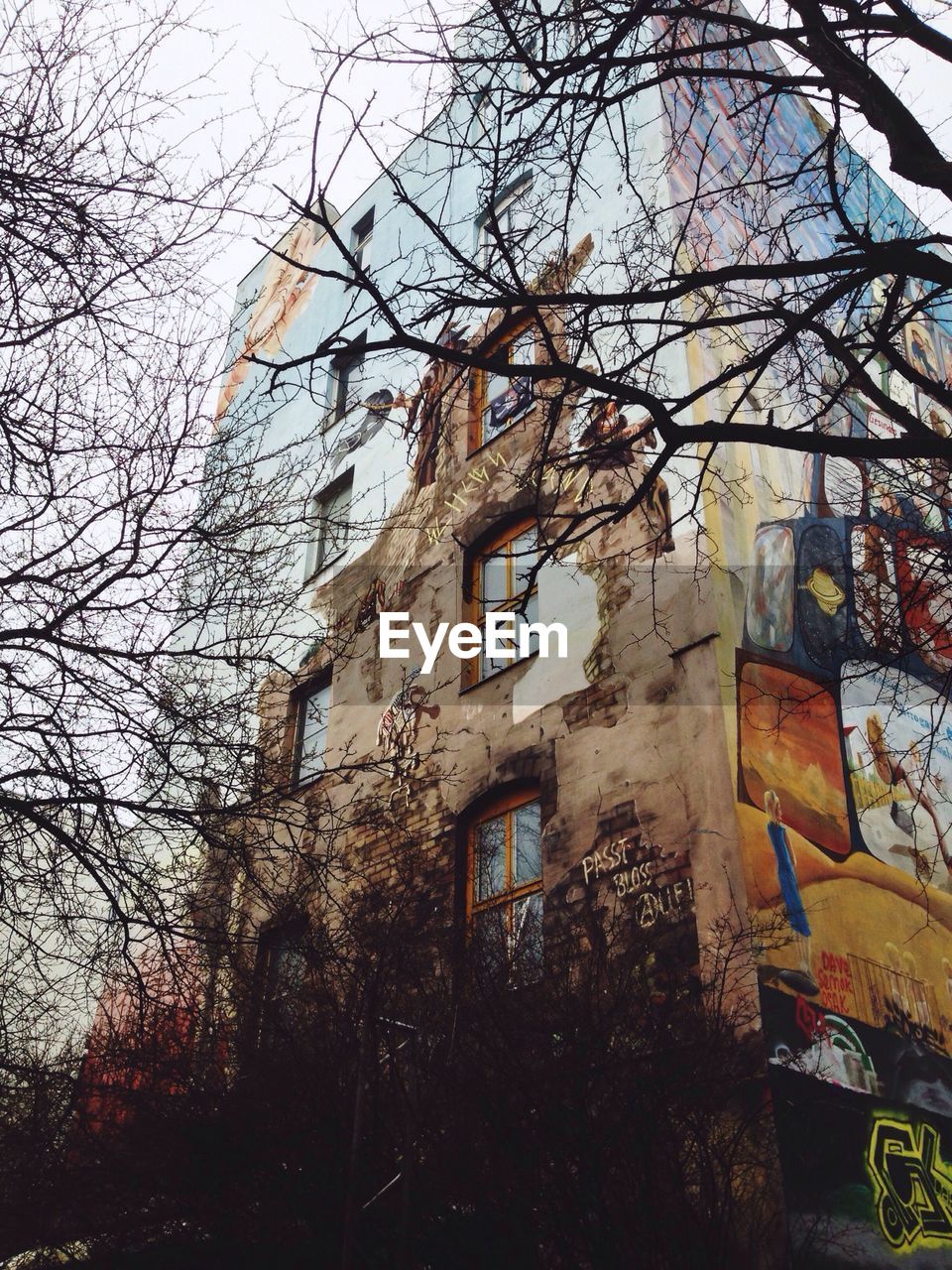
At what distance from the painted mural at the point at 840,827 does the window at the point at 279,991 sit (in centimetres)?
304

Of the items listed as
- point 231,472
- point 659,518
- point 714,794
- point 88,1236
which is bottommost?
point 88,1236

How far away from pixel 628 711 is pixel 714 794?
1167 millimetres

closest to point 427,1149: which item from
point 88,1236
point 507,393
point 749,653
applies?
point 88,1236

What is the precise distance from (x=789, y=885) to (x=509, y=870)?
2560 millimetres

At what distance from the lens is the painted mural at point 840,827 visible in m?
6.75

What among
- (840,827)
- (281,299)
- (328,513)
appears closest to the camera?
(840,827)

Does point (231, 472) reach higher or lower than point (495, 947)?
higher

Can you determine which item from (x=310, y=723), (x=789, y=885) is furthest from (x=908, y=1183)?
(x=310, y=723)

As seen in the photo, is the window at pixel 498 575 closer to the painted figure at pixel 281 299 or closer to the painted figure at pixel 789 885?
the painted figure at pixel 789 885

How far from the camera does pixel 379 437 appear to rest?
15.3 metres

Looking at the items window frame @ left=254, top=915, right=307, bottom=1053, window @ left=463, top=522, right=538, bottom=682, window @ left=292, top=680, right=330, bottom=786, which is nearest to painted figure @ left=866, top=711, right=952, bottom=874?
window @ left=463, top=522, right=538, bottom=682

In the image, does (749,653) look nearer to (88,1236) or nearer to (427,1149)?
(427,1149)

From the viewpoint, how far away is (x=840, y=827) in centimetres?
871

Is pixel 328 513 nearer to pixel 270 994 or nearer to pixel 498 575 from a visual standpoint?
pixel 498 575
